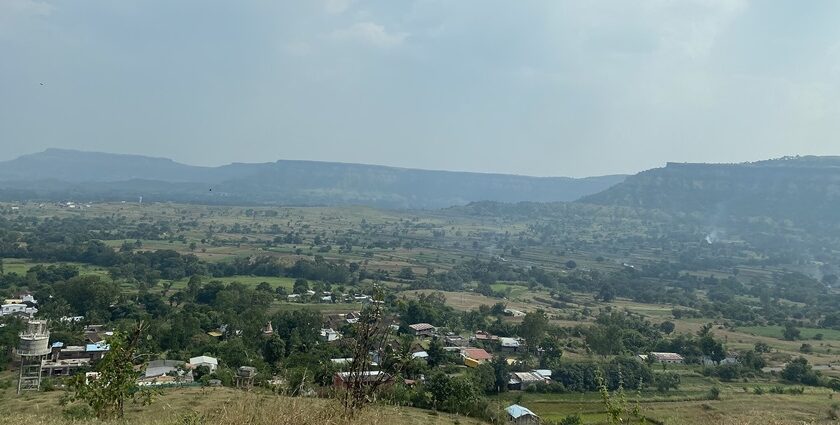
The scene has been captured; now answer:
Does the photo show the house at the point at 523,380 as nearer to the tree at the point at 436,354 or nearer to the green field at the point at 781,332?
the tree at the point at 436,354

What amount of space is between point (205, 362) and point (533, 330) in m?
15.5

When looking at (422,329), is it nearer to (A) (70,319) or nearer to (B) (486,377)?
(B) (486,377)

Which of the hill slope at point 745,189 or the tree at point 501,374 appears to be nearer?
the tree at point 501,374

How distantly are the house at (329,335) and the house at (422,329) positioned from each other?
14.2 ft

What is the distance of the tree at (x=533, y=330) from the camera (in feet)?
95.1

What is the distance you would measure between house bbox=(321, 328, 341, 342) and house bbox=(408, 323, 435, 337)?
4.31 metres

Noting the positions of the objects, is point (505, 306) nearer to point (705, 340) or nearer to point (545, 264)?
point (705, 340)

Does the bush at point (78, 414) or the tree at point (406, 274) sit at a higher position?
the bush at point (78, 414)

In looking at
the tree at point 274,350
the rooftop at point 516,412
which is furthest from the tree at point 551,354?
the tree at point 274,350

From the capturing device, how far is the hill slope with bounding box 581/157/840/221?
352 feet

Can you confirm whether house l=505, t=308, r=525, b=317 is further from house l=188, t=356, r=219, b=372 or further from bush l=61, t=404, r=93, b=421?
bush l=61, t=404, r=93, b=421

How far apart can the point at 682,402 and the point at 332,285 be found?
30716 mm

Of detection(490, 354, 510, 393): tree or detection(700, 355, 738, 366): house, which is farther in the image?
detection(700, 355, 738, 366): house

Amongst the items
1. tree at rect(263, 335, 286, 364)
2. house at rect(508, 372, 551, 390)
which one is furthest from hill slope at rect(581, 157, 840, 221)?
tree at rect(263, 335, 286, 364)
